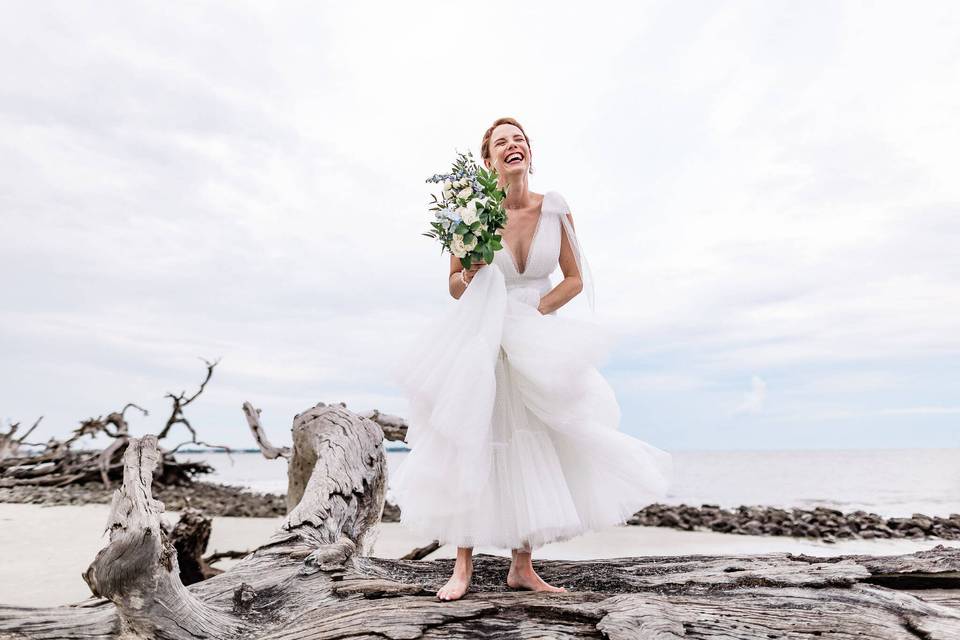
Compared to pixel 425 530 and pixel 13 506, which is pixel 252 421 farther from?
pixel 425 530

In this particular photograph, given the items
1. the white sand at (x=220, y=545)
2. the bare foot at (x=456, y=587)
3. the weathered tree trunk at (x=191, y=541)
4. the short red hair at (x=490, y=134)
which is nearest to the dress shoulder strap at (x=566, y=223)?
the short red hair at (x=490, y=134)

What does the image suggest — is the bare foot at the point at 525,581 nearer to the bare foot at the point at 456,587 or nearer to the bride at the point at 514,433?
the bride at the point at 514,433

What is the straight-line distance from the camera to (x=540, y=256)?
4027 millimetres

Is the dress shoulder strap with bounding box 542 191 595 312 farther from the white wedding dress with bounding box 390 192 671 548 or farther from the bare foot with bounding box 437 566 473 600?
the bare foot with bounding box 437 566 473 600

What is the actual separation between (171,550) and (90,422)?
1456 cm

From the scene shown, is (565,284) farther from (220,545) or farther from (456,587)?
(220,545)

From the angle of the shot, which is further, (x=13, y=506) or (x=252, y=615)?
(x=13, y=506)

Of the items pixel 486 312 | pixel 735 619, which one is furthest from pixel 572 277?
pixel 735 619

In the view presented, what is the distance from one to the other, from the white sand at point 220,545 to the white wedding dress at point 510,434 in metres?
3.60

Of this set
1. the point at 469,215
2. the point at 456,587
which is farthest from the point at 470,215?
the point at 456,587

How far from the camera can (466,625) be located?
2969mm

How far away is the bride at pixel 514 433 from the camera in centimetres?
344

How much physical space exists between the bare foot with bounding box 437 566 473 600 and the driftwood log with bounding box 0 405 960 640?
0.08 m

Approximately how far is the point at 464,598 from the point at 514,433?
0.93 m
